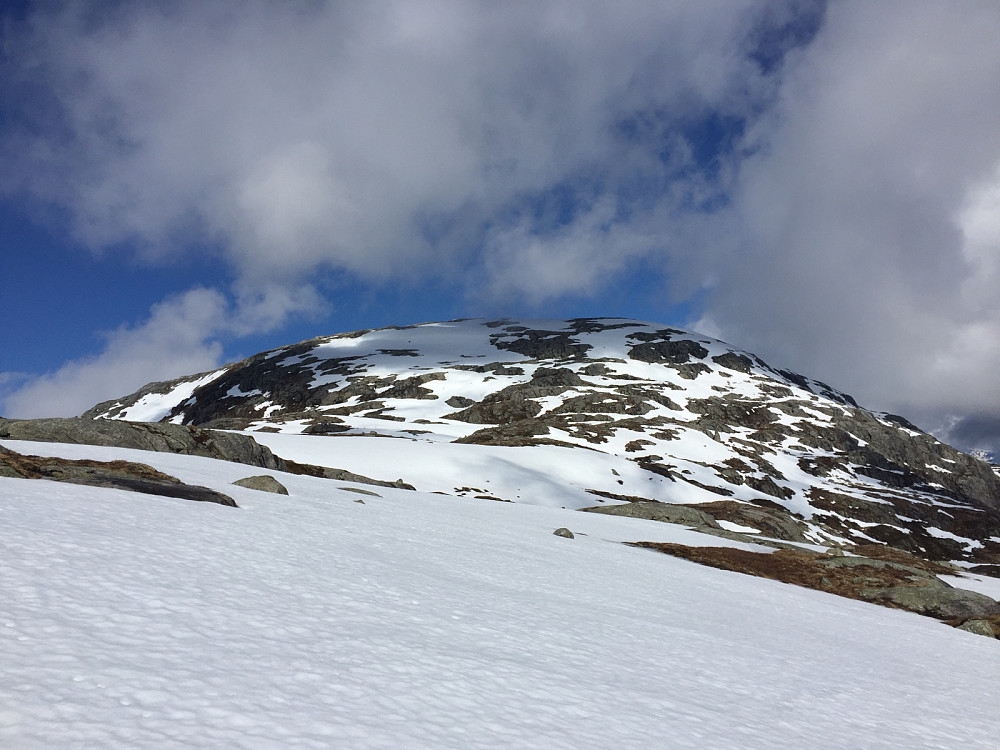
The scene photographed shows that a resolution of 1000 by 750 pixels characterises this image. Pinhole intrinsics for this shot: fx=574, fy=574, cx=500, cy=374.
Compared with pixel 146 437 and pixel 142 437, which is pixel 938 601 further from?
pixel 142 437

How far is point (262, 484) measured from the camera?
18828 mm

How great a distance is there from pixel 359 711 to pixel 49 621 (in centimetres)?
273

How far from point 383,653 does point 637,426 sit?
102 m

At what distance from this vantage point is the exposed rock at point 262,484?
18.6m

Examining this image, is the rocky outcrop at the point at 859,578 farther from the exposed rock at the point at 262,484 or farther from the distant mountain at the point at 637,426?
the distant mountain at the point at 637,426

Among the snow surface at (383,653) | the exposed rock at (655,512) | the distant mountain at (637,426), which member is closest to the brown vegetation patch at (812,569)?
the snow surface at (383,653)

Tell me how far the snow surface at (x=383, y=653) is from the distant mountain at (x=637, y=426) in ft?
111

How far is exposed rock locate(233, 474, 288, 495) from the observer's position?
61.1 ft

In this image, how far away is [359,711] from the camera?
4.27 meters

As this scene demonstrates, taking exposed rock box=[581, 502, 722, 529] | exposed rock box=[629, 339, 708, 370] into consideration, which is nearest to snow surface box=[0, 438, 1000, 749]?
exposed rock box=[581, 502, 722, 529]

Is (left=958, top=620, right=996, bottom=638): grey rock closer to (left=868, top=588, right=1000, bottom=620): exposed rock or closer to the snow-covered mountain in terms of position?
the snow-covered mountain

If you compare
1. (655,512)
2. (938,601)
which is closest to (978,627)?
(938,601)

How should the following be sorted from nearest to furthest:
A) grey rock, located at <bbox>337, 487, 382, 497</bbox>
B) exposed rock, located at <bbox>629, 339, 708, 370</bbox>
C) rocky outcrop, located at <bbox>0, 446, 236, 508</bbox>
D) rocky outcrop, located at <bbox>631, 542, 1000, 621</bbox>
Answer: rocky outcrop, located at <bbox>0, 446, 236, 508</bbox> < rocky outcrop, located at <bbox>631, 542, 1000, 621</bbox> < grey rock, located at <bbox>337, 487, 382, 497</bbox> < exposed rock, located at <bbox>629, 339, 708, 370</bbox>

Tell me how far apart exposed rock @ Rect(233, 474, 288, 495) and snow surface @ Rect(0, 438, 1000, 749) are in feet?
16.9
